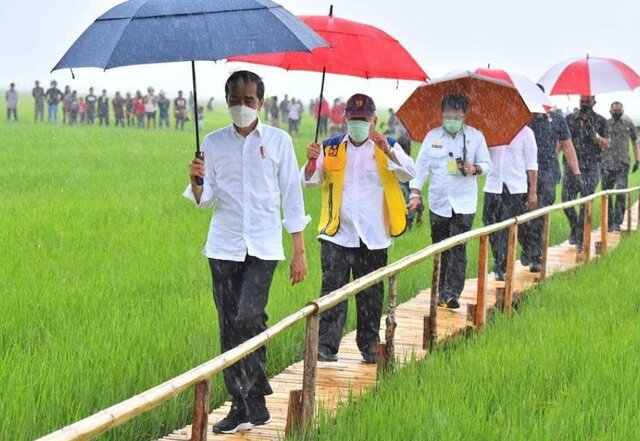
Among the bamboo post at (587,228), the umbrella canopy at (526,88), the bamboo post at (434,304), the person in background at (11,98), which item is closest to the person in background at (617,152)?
the bamboo post at (587,228)

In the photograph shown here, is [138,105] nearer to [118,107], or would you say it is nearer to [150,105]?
[150,105]

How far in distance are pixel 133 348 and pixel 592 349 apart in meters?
2.51

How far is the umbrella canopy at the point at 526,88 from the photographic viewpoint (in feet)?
34.7

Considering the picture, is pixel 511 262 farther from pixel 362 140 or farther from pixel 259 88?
pixel 259 88

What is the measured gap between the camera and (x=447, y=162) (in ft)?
29.4

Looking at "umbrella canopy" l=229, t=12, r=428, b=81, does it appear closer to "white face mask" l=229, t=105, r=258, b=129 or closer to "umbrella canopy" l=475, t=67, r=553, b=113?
"white face mask" l=229, t=105, r=258, b=129

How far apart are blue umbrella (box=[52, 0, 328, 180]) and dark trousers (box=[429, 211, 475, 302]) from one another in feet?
12.7

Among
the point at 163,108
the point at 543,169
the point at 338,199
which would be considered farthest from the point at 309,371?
the point at 163,108

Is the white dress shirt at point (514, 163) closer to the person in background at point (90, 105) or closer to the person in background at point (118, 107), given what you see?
the person in background at point (118, 107)

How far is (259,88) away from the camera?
5.42 m

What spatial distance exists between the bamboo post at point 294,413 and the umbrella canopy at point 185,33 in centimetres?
140

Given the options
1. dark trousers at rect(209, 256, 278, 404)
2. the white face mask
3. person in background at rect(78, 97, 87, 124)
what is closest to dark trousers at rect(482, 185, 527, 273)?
dark trousers at rect(209, 256, 278, 404)

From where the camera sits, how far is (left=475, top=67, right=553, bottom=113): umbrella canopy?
34.7 feet

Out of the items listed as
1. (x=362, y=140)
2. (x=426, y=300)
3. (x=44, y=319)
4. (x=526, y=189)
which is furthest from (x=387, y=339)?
(x=526, y=189)
